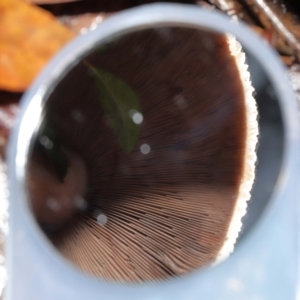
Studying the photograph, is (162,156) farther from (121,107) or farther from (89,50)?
(89,50)

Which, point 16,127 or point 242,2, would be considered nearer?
point 16,127

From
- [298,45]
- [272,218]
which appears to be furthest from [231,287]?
[298,45]

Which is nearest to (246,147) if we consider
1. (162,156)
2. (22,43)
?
(162,156)

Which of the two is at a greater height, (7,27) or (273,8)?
(273,8)

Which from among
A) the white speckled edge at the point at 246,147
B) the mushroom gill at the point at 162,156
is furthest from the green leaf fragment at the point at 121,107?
the white speckled edge at the point at 246,147

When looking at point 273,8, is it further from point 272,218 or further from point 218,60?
point 272,218
